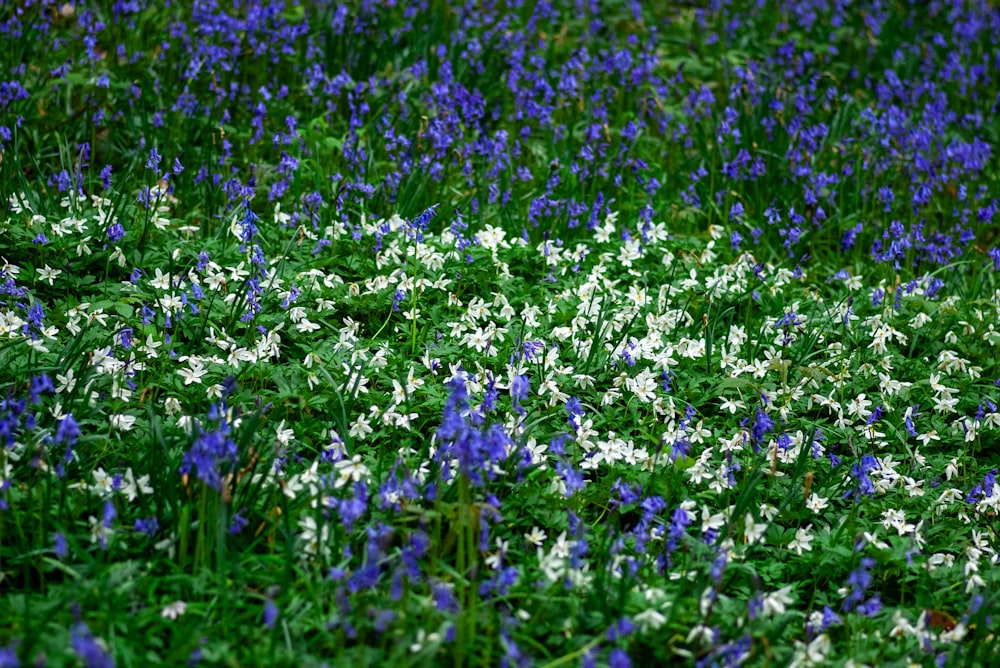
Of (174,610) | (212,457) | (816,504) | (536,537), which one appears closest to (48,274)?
(212,457)

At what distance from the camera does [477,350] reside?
3727 millimetres

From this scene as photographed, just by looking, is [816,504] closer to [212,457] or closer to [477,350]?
[477,350]

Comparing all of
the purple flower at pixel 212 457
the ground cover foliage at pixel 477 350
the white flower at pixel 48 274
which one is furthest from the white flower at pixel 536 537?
the white flower at pixel 48 274

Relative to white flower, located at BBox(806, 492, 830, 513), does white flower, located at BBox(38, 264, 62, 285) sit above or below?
above

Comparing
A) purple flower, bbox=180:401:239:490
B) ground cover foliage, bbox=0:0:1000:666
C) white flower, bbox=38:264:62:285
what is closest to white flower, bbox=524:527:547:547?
ground cover foliage, bbox=0:0:1000:666

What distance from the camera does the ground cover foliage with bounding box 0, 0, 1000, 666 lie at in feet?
Answer: 8.47

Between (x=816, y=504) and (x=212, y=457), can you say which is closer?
(x=212, y=457)

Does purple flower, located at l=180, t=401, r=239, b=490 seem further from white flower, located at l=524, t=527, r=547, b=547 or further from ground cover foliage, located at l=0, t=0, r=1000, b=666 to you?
white flower, located at l=524, t=527, r=547, b=547

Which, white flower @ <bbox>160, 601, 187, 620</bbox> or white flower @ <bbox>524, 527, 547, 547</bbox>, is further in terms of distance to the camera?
white flower @ <bbox>524, 527, 547, 547</bbox>

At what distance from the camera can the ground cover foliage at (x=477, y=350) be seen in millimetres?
2582

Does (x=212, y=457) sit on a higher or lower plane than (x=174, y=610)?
higher

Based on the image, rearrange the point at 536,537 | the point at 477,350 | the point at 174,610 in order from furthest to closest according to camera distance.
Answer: the point at 477,350
the point at 536,537
the point at 174,610

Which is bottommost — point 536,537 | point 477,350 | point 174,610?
point 174,610

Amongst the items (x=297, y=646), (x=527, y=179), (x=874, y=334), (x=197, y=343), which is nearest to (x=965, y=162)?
(x=874, y=334)
